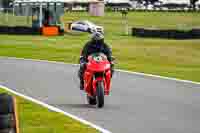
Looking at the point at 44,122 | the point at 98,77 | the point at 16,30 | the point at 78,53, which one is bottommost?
the point at 16,30

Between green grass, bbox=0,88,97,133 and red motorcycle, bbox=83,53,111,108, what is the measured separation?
3.47ft

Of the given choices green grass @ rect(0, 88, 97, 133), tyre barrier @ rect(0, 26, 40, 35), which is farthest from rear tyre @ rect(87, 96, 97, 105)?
tyre barrier @ rect(0, 26, 40, 35)

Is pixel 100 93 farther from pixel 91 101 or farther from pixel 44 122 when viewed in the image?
pixel 44 122

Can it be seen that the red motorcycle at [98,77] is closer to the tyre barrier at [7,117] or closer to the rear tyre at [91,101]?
the rear tyre at [91,101]

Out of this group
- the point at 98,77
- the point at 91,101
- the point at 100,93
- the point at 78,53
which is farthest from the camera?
the point at 78,53

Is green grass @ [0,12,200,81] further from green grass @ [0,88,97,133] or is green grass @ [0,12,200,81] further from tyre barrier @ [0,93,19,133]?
tyre barrier @ [0,93,19,133]

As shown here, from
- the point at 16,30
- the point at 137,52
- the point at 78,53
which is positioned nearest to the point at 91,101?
the point at 78,53

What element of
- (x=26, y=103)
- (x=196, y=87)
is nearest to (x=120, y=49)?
(x=196, y=87)

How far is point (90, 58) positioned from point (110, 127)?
3.16 metres

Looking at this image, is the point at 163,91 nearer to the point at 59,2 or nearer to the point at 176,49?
the point at 176,49

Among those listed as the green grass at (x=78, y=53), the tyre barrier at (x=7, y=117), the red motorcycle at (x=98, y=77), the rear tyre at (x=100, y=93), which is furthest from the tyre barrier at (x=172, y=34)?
the tyre barrier at (x=7, y=117)

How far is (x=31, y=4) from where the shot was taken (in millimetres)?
64312

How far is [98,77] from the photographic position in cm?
1441

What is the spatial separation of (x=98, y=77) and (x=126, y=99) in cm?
179
